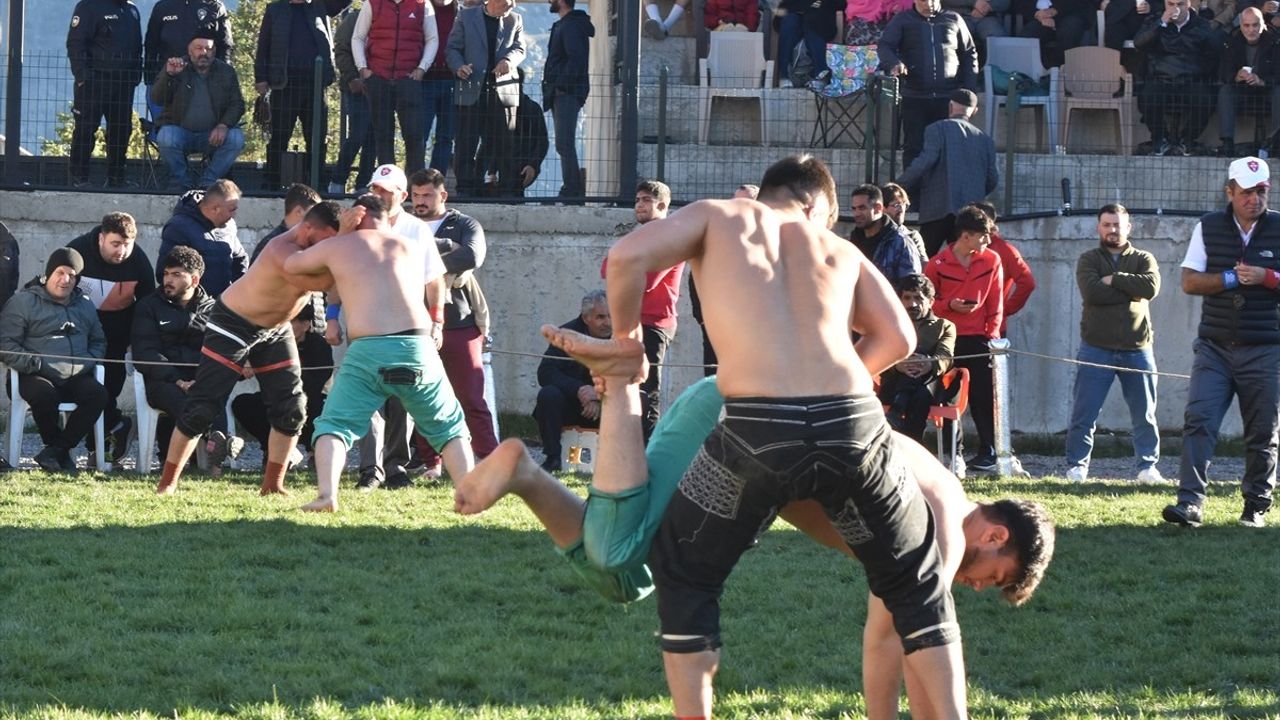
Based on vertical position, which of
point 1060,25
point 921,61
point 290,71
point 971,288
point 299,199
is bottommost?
point 971,288

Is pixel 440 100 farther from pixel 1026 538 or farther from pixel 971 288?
pixel 1026 538

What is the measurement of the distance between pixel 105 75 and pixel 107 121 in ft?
1.27

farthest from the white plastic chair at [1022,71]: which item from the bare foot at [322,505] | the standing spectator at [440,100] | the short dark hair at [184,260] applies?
the bare foot at [322,505]

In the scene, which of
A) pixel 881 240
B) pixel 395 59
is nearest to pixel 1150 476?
pixel 881 240

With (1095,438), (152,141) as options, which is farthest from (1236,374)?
(152,141)

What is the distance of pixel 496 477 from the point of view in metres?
5.61

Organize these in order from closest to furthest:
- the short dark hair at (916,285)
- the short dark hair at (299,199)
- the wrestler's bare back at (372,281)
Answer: the wrestler's bare back at (372,281), the short dark hair at (916,285), the short dark hair at (299,199)

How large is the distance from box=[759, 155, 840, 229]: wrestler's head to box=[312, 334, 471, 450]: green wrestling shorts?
3.88m

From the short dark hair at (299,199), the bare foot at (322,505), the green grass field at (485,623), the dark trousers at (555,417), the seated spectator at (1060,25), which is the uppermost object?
the seated spectator at (1060,25)

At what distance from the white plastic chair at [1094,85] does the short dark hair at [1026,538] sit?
11175 mm

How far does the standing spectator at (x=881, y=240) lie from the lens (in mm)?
11664

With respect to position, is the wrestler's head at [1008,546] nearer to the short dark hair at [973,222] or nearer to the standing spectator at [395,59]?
the short dark hair at [973,222]

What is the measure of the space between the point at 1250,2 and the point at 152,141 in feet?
31.9

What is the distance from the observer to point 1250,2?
16234 millimetres
